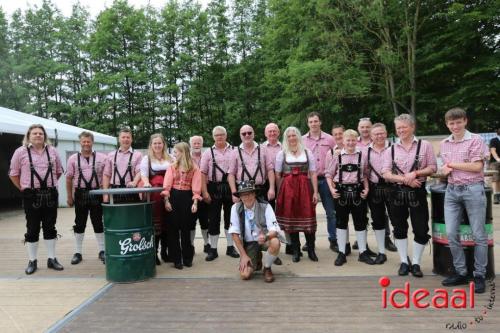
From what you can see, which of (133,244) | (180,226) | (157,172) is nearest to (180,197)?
(180,226)

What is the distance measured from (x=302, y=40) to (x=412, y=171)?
1769 cm

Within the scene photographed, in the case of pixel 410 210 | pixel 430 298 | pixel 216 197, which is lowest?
pixel 430 298

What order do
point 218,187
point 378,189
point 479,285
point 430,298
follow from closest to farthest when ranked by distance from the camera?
1. point 430,298
2. point 479,285
3. point 378,189
4. point 218,187

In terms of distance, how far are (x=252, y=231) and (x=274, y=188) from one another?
0.93 m

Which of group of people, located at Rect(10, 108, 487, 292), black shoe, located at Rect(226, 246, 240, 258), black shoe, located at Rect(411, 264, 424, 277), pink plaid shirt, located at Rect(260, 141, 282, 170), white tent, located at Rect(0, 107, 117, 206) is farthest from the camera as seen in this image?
white tent, located at Rect(0, 107, 117, 206)

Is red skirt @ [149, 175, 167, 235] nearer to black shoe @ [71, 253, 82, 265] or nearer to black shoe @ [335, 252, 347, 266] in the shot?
black shoe @ [71, 253, 82, 265]

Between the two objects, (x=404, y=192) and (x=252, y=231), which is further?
(x=252, y=231)

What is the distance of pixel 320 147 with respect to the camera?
6.19 meters

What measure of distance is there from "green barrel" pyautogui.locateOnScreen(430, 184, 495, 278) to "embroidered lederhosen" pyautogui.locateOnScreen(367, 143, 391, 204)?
1.63ft

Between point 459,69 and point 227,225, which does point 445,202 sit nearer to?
point 227,225

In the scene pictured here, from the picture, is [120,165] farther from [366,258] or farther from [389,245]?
[389,245]

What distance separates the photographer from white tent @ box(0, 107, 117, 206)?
11241 mm

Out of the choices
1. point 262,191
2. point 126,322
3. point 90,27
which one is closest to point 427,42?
point 262,191

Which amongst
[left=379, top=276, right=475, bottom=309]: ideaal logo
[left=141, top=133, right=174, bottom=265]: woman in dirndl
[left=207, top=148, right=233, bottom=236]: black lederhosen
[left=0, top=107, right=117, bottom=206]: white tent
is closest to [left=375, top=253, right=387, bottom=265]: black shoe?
[left=379, top=276, right=475, bottom=309]: ideaal logo
